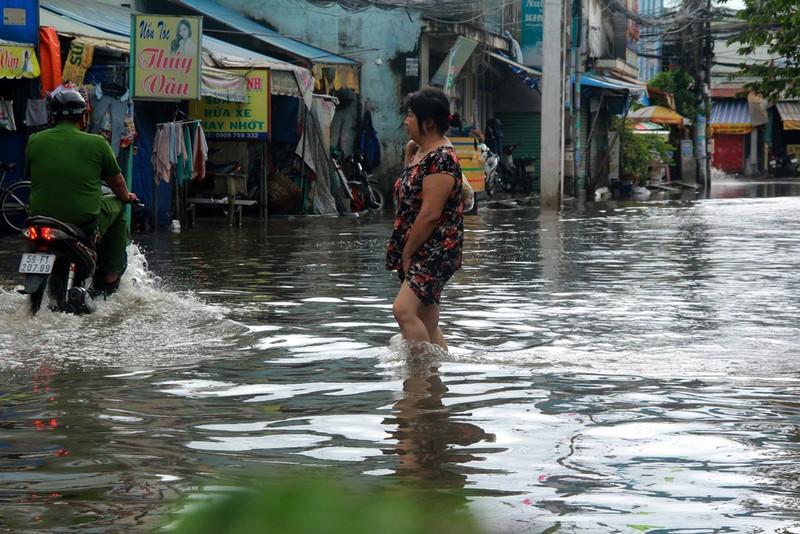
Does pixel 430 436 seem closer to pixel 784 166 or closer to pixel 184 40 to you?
pixel 184 40

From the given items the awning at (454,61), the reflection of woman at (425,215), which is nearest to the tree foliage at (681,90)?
the awning at (454,61)

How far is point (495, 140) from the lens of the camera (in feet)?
106

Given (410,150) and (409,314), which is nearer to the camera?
(409,314)

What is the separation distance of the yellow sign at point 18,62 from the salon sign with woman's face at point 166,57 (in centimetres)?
139

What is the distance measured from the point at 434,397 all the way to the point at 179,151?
40.1 feet

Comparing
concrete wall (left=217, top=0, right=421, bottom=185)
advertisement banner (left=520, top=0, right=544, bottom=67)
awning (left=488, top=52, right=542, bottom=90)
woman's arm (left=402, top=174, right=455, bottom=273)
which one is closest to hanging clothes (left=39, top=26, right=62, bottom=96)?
woman's arm (left=402, top=174, right=455, bottom=273)

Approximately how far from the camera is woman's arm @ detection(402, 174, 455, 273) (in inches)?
243

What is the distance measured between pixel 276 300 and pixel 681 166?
119 feet

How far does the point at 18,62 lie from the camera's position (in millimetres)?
14375

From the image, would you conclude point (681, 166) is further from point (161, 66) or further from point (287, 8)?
point (161, 66)

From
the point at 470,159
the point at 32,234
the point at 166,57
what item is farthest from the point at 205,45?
the point at 32,234

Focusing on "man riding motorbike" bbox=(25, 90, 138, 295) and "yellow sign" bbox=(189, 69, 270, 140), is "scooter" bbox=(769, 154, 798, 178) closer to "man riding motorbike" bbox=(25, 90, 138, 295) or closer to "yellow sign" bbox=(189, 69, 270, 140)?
"yellow sign" bbox=(189, 69, 270, 140)

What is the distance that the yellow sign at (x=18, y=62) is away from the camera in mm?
14250

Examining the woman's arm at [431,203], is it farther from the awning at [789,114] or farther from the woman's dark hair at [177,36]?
the awning at [789,114]
